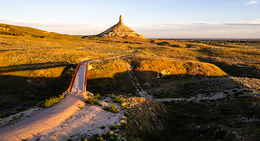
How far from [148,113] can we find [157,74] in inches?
1024

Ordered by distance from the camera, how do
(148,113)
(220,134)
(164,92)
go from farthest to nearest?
(164,92)
(148,113)
(220,134)

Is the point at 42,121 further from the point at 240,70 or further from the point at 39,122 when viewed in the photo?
the point at 240,70

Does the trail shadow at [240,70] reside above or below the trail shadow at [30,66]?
below

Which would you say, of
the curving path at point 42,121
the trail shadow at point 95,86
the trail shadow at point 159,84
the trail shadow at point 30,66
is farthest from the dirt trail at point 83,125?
the trail shadow at point 30,66

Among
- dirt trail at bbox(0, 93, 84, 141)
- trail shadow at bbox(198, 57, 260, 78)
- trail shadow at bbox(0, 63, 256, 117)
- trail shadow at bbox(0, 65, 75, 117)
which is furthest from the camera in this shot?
trail shadow at bbox(198, 57, 260, 78)

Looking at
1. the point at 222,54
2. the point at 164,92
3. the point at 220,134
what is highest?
the point at 222,54

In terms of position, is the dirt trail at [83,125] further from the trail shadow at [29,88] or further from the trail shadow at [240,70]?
the trail shadow at [240,70]

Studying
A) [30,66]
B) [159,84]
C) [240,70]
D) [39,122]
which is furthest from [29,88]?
[240,70]

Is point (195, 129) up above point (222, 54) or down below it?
below

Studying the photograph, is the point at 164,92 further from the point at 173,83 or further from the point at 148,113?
the point at 148,113

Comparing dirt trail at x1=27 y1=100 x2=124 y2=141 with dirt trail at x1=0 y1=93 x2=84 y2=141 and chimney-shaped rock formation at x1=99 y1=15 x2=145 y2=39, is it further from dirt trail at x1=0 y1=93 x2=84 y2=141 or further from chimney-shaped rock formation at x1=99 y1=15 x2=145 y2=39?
chimney-shaped rock formation at x1=99 y1=15 x2=145 y2=39

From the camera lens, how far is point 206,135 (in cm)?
1397

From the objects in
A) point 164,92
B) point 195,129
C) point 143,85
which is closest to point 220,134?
point 195,129

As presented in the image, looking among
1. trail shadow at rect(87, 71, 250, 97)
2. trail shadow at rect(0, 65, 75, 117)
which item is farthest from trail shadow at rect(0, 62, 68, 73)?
trail shadow at rect(87, 71, 250, 97)
